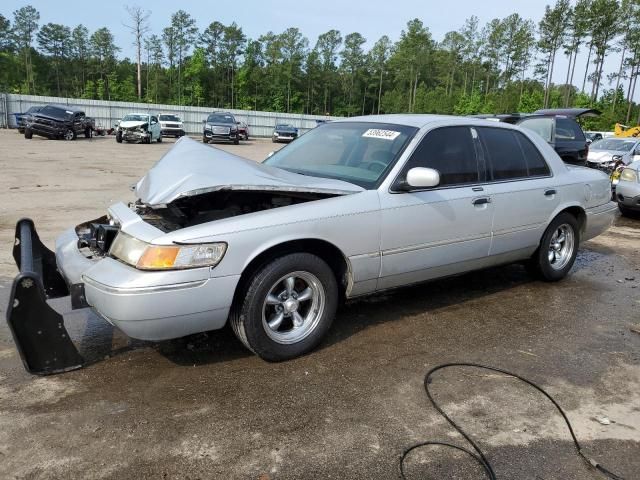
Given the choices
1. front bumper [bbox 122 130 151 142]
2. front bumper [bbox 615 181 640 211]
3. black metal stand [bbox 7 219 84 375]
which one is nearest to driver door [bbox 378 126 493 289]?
black metal stand [bbox 7 219 84 375]

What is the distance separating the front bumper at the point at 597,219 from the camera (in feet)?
18.5

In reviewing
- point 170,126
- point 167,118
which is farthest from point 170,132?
point 167,118

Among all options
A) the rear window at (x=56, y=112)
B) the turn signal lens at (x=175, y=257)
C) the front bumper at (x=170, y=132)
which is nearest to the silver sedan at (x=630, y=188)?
the turn signal lens at (x=175, y=257)

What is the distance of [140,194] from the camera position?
3.78m

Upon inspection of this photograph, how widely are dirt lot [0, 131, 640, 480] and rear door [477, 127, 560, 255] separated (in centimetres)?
64

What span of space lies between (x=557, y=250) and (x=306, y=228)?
3.41 m

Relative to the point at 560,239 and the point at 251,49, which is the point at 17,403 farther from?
the point at 251,49

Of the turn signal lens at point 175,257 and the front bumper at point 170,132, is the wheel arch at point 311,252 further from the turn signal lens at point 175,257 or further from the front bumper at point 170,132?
the front bumper at point 170,132

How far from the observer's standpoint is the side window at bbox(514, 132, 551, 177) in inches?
199

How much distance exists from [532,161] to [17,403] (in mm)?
4640

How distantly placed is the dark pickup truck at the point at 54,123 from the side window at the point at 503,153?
26.8 metres

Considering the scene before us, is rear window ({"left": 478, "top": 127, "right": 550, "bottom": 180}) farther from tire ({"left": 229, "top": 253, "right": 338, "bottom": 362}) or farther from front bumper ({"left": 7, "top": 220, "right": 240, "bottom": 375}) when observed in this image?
front bumper ({"left": 7, "top": 220, "right": 240, "bottom": 375})

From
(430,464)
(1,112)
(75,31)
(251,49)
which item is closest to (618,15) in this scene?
(251,49)

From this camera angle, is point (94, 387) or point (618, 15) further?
point (618, 15)
